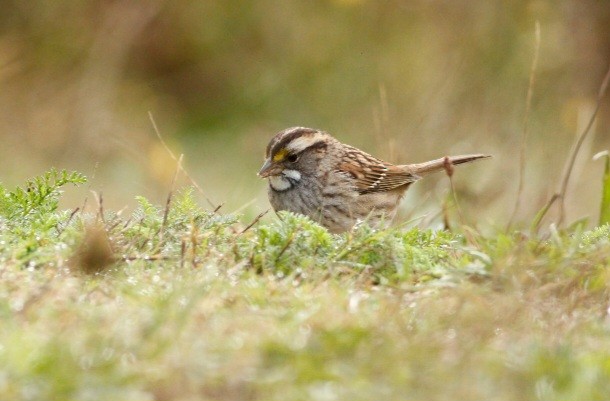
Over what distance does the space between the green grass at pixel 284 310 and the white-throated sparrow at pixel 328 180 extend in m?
1.63

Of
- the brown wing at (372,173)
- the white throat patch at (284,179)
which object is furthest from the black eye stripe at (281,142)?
the brown wing at (372,173)

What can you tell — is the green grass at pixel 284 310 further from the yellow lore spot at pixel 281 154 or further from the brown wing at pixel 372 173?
the brown wing at pixel 372 173

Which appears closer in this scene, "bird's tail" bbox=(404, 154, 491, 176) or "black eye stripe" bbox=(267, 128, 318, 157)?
"black eye stripe" bbox=(267, 128, 318, 157)

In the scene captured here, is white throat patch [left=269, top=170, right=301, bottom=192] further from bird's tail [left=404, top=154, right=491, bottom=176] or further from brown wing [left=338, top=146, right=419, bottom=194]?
bird's tail [left=404, top=154, right=491, bottom=176]

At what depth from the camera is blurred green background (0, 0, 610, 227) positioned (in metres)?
10.4

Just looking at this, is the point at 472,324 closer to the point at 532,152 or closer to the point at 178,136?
the point at 532,152

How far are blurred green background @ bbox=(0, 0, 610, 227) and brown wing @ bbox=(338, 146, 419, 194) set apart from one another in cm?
199

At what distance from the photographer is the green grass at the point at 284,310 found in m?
3.48

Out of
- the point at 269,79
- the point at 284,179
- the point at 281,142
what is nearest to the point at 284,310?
the point at 284,179

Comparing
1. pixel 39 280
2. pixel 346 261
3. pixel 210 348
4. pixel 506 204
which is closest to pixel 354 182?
pixel 506 204

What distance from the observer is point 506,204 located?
908cm

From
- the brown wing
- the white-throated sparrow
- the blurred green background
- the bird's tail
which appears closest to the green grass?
the white-throated sparrow

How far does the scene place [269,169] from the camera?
7.34m

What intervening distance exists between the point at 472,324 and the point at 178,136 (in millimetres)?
7560
